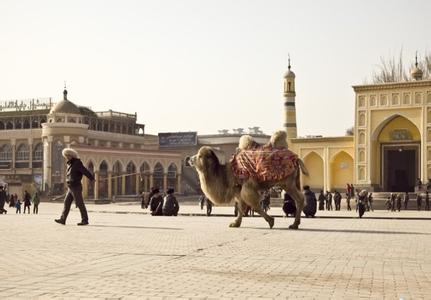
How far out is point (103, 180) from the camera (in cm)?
6316

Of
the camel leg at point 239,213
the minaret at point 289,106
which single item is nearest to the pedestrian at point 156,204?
the camel leg at point 239,213

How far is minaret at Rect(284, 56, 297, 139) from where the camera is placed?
52.8 metres

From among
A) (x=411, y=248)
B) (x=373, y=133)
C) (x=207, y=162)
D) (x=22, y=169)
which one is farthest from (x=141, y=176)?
(x=411, y=248)

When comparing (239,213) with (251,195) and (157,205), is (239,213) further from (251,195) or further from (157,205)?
(157,205)

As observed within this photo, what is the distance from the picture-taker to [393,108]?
146 ft

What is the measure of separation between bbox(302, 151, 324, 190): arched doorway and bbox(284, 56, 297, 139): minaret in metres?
2.97

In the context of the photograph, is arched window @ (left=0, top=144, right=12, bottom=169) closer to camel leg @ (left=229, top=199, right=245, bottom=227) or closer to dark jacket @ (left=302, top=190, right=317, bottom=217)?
dark jacket @ (left=302, top=190, right=317, bottom=217)

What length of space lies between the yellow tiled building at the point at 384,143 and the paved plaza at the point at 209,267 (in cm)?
3338

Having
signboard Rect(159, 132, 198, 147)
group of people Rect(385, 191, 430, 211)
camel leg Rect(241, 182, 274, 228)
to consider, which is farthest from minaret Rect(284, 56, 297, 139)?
camel leg Rect(241, 182, 274, 228)

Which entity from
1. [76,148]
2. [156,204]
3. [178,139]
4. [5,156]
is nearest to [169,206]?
[156,204]

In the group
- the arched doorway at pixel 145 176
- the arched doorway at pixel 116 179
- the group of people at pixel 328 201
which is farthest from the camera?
the arched doorway at pixel 145 176

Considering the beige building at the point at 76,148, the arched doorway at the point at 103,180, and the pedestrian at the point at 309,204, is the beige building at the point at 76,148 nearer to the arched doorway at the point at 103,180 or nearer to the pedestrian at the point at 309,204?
the arched doorway at the point at 103,180

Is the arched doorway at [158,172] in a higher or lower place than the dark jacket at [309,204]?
higher

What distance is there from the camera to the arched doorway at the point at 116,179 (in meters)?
64.1
